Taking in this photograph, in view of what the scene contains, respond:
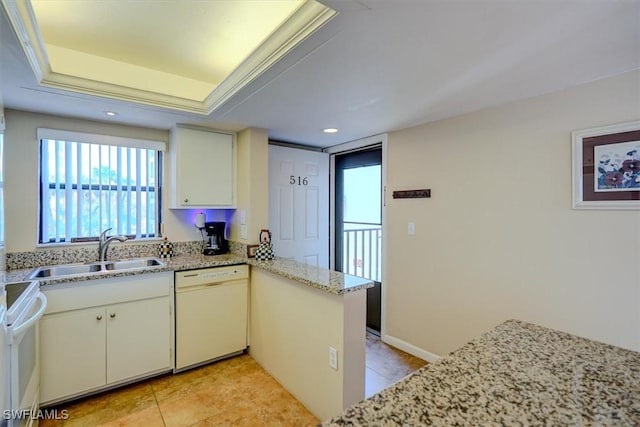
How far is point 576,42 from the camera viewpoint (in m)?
1.42

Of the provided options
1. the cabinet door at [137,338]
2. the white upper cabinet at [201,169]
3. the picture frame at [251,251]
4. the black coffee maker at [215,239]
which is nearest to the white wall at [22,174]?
the white upper cabinet at [201,169]

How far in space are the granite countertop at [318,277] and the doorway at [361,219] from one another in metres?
1.25

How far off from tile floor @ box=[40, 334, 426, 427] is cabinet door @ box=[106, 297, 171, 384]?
15 centimetres

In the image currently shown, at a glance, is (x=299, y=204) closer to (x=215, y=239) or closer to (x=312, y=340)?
(x=215, y=239)

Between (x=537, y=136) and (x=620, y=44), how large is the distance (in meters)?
0.65

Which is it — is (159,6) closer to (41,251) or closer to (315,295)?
(315,295)

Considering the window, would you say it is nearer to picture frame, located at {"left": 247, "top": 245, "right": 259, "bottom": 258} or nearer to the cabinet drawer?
the cabinet drawer

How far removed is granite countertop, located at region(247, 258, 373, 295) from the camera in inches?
71.4

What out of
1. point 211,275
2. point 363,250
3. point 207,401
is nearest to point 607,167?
point 363,250

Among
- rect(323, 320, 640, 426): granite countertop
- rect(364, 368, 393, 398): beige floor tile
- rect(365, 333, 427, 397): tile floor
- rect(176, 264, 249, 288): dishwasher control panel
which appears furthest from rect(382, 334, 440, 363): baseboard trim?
rect(323, 320, 640, 426): granite countertop

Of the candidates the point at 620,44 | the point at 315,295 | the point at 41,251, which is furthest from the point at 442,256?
the point at 41,251

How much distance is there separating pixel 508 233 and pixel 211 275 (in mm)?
2347

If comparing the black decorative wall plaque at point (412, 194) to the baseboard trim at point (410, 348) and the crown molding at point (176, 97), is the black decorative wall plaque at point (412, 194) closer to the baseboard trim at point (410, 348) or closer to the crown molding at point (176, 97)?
the baseboard trim at point (410, 348)

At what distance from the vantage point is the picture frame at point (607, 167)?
1679 millimetres
